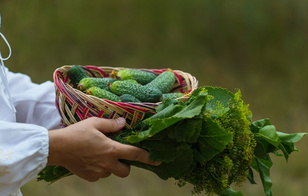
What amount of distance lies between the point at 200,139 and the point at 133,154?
20 cm

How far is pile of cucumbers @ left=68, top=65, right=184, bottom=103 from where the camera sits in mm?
1303

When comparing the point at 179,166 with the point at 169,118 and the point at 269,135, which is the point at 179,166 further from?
the point at 269,135

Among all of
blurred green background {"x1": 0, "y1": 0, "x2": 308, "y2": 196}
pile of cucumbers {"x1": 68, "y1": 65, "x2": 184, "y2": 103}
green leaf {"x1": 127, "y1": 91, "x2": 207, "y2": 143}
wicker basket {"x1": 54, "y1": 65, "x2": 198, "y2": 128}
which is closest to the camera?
green leaf {"x1": 127, "y1": 91, "x2": 207, "y2": 143}

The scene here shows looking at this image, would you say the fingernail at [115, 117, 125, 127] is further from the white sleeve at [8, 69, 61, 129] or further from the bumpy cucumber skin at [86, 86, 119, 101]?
the white sleeve at [8, 69, 61, 129]

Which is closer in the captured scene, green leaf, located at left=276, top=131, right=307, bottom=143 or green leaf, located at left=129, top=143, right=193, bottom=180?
green leaf, located at left=129, top=143, right=193, bottom=180

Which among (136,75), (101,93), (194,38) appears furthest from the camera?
(194,38)

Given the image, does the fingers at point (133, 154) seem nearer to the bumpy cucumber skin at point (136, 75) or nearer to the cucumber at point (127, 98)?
the cucumber at point (127, 98)

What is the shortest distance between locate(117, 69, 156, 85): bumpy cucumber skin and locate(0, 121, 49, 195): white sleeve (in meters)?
0.45

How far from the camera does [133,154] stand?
3.83ft

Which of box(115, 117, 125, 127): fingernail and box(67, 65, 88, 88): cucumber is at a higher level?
box(67, 65, 88, 88): cucumber

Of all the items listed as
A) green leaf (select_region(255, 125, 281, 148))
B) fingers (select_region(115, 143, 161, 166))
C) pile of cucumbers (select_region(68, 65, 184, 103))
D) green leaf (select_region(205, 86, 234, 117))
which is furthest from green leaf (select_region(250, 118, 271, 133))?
fingers (select_region(115, 143, 161, 166))

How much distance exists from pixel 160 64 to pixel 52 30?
1.08 meters

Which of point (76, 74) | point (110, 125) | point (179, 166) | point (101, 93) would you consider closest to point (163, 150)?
point (179, 166)

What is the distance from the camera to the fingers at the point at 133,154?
1161 millimetres
